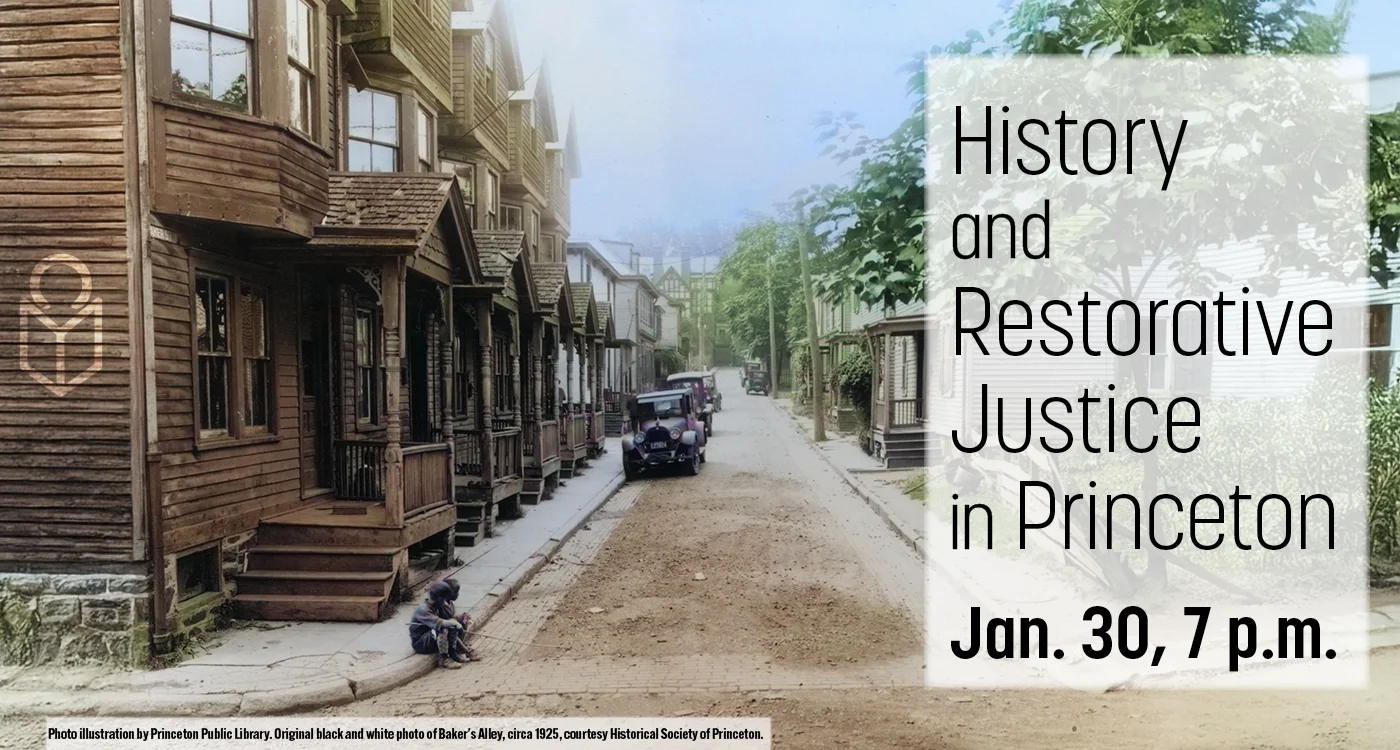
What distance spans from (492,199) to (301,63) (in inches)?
418

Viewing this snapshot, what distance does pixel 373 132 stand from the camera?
14.0m

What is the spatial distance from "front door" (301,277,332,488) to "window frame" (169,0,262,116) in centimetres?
253

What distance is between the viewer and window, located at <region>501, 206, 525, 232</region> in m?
23.8

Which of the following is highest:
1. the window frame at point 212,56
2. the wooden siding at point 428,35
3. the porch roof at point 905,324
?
the wooden siding at point 428,35

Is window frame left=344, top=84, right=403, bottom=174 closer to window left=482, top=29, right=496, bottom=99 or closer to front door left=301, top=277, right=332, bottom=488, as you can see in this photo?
front door left=301, top=277, right=332, bottom=488

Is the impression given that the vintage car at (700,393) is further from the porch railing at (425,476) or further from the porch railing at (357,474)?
the porch railing at (357,474)

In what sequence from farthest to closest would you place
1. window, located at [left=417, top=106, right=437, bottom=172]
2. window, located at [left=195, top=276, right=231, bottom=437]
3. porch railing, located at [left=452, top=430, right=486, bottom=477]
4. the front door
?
window, located at [left=417, top=106, right=437, bottom=172], porch railing, located at [left=452, top=430, right=486, bottom=477], the front door, window, located at [left=195, top=276, right=231, bottom=437]

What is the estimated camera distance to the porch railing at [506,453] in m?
14.7

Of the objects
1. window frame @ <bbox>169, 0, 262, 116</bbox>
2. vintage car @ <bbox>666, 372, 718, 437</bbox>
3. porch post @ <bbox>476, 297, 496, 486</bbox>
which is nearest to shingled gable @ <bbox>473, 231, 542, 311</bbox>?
porch post @ <bbox>476, 297, 496, 486</bbox>

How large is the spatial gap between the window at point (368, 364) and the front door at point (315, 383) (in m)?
1.37

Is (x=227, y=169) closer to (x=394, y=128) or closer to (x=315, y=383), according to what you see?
(x=315, y=383)

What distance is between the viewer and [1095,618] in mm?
8547

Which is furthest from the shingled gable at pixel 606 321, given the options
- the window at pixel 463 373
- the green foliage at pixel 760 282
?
the window at pixel 463 373

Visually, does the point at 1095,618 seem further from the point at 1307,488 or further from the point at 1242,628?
the point at 1307,488
